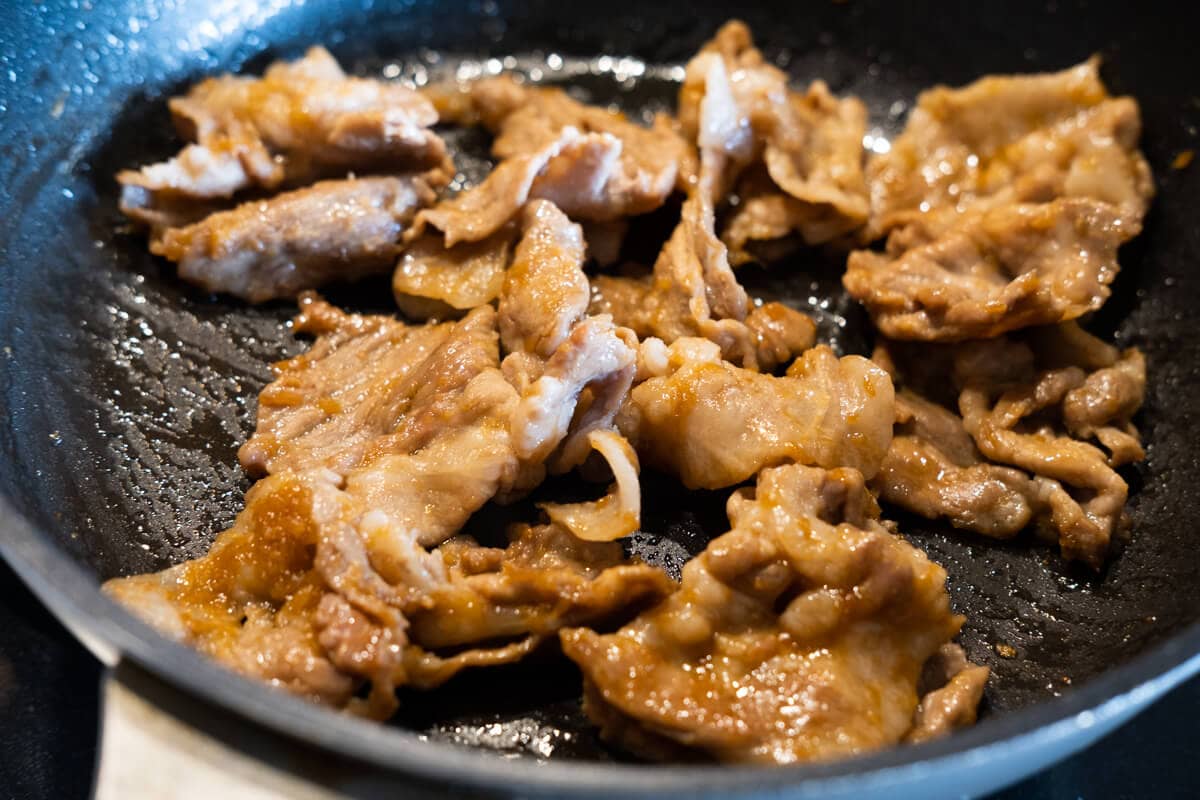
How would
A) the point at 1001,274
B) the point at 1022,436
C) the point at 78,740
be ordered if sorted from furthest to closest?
the point at 1001,274 → the point at 1022,436 → the point at 78,740

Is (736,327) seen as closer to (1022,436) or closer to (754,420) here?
(754,420)

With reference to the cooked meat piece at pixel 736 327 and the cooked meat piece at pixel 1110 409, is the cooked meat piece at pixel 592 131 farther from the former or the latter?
the cooked meat piece at pixel 1110 409

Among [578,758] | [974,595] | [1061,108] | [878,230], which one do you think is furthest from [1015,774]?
[1061,108]

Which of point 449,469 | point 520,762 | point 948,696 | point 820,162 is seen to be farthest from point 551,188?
point 520,762

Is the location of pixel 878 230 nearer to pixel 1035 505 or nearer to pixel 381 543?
pixel 1035 505

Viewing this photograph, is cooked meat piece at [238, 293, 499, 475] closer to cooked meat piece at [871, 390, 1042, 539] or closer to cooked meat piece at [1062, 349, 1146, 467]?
cooked meat piece at [871, 390, 1042, 539]

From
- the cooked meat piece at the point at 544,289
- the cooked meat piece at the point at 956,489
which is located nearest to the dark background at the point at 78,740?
the cooked meat piece at the point at 956,489
